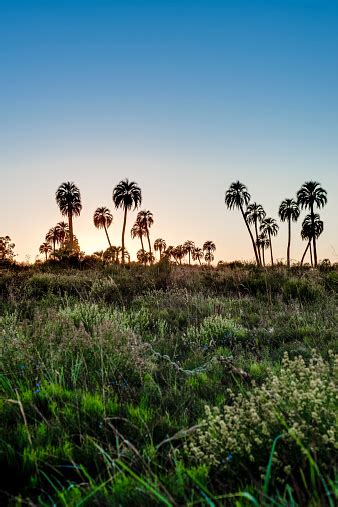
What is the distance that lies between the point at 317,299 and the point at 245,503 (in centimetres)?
961

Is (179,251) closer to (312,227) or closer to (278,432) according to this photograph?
(312,227)

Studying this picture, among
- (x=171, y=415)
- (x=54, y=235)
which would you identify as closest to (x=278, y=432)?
(x=171, y=415)

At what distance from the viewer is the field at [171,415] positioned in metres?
2.10

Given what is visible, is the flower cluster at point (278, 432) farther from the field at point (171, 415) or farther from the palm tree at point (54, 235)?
the palm tree at point (54, 235)

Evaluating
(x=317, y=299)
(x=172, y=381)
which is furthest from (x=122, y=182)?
(x=172, y=381)

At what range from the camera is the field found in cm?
210

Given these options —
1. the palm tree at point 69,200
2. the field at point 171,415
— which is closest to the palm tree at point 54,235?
the palm tree at point 69,200

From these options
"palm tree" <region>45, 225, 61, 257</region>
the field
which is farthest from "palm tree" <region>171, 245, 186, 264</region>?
the field

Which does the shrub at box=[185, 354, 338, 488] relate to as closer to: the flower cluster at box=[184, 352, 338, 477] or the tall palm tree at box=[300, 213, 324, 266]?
the flower cluster at box=[184, 352, 338, 477]

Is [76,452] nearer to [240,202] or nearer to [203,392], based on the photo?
[203,392]

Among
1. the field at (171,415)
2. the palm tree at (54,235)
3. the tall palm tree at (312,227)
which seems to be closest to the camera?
the field at (171,415)

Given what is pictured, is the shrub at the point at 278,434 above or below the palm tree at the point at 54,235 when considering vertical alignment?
below

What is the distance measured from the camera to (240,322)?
8281mm

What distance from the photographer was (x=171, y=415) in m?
3.53
